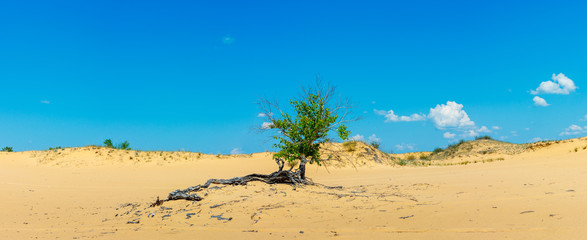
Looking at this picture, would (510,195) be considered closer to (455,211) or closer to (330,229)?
(455,211)

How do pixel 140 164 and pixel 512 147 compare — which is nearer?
pixel 140 164

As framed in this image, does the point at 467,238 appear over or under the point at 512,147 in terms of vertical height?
under

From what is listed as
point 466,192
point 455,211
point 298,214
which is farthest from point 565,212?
point 298,214

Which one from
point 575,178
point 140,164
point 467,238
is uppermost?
point 140,164

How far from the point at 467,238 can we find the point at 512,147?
1341 inches

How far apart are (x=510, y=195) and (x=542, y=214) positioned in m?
2.35

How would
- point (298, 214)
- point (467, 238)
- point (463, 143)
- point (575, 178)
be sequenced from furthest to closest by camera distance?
1. point (463, 143)
2. point (575, 178)
3. point (298, 214)
4. point (467, 238)

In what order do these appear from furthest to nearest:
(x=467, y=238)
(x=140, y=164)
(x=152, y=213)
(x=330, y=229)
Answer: (x=140, y=164)
(x=152, y=213)
(x=330, y=229)
(x=467, y=238)

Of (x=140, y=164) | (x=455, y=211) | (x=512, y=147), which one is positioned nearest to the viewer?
(x=455, y=211)

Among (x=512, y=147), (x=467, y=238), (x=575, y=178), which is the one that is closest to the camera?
(x=467, y=238)

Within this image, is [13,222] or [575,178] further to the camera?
[575,178]

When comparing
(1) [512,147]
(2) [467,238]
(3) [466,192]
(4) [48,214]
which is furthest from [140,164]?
(1) [512,147]

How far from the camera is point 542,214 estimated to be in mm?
6492

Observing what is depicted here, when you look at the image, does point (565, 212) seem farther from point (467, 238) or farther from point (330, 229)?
point (330, 229)
